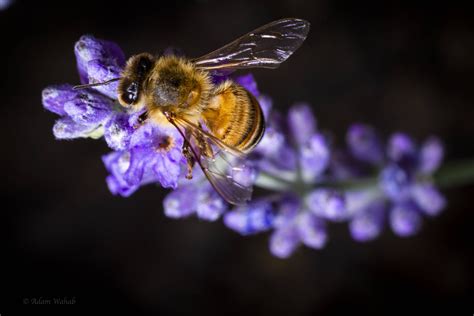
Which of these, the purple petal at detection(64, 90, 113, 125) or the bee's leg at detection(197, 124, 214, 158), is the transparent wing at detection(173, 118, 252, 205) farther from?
the purple petal at detection(64, 90, 113, 125)

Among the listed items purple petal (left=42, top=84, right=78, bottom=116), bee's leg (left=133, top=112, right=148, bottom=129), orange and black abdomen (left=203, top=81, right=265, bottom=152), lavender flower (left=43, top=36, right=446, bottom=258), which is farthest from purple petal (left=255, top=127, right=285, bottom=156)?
purple petal (left=42, top=84, right=78, bottom=116)

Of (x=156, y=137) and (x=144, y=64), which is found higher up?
(x=144, y=64)

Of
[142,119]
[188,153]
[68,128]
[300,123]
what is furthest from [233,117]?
[300,123]

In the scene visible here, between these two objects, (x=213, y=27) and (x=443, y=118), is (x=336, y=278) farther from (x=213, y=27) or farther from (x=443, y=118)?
(x=213, y=27)

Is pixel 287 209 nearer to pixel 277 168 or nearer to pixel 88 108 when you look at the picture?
pixel 277 168

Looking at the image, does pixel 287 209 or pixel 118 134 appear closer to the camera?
pixel 118 134

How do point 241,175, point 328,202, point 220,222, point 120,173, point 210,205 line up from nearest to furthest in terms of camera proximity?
point 241,175
point 120,173
point 210,205
point 328,202
point 220,222
